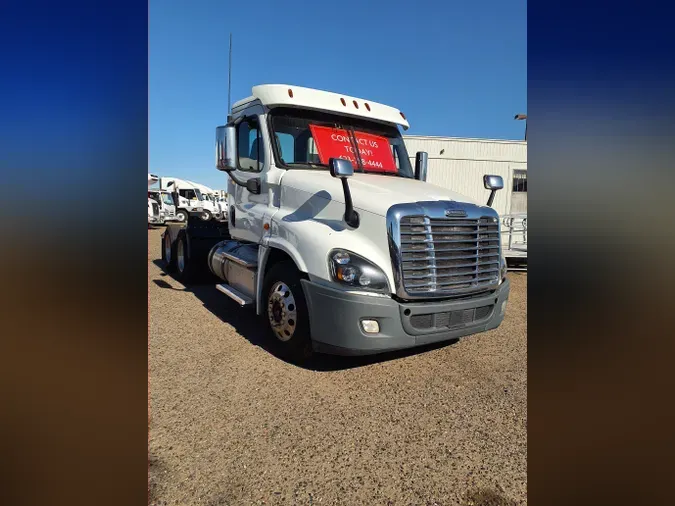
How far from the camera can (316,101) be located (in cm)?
463

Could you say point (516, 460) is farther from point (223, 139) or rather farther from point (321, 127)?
point (223, 139)

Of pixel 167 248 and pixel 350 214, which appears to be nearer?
pixel 350 214

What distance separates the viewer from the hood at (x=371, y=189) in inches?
141

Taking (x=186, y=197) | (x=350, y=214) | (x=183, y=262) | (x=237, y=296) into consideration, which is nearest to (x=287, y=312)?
(x=350, y=214)

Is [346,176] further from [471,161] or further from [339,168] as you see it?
[471,161]

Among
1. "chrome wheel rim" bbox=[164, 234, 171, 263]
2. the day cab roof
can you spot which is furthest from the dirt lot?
"chrome wheel rim" bbox=[164, 234, 171, 263]

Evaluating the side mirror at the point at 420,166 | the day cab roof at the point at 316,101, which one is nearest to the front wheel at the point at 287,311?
the day cab roof at the point at 316,101

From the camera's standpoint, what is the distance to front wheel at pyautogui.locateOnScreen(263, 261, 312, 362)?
12.1 ft

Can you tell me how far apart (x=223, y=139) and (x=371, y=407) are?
3.31 meters

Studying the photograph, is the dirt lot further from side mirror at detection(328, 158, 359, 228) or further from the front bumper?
side mirror at detection(328, 158, 359, 228)

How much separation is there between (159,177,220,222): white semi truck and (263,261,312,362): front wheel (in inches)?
878

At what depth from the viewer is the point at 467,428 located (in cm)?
286

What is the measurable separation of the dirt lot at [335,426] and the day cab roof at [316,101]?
2.73m

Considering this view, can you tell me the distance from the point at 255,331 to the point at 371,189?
2272 millimetres
